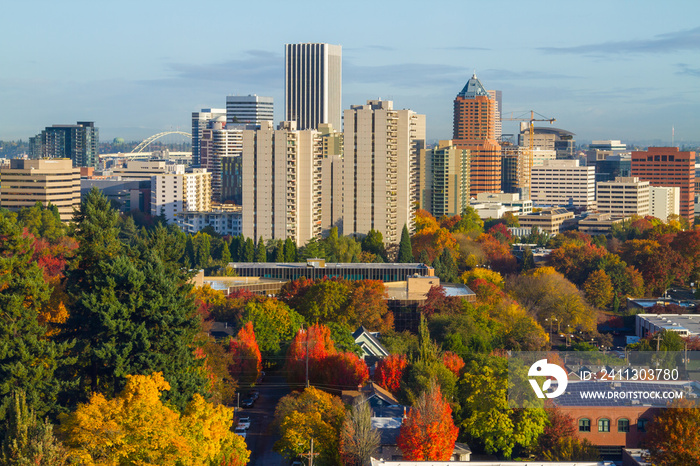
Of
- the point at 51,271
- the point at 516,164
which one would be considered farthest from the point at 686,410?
the point at 516,164

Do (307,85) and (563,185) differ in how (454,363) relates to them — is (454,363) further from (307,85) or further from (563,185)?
(307,85)

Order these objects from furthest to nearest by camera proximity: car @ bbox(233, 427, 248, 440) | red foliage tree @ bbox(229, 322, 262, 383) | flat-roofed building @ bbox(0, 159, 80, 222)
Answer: flat-roofed building @ bbox(0, 159, 80, 222)
red foliage tree @ bbox(229, 322, 262, 383)
car @ bbox(233, 427, 248, 440)

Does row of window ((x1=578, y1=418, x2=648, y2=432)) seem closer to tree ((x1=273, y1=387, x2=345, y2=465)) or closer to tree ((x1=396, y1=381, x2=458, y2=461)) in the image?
tree ((x1=396, y1=381, x2=458, y2=461))

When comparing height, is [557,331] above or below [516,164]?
below

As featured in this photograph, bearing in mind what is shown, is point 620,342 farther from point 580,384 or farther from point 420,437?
point 420,437

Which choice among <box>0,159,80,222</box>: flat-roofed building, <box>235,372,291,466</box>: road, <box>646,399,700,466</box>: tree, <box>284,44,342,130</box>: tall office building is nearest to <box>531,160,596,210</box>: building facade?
<box>284,44,342,130</box>: tall office building

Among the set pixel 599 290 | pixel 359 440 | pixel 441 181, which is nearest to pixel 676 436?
pixel 359 440
